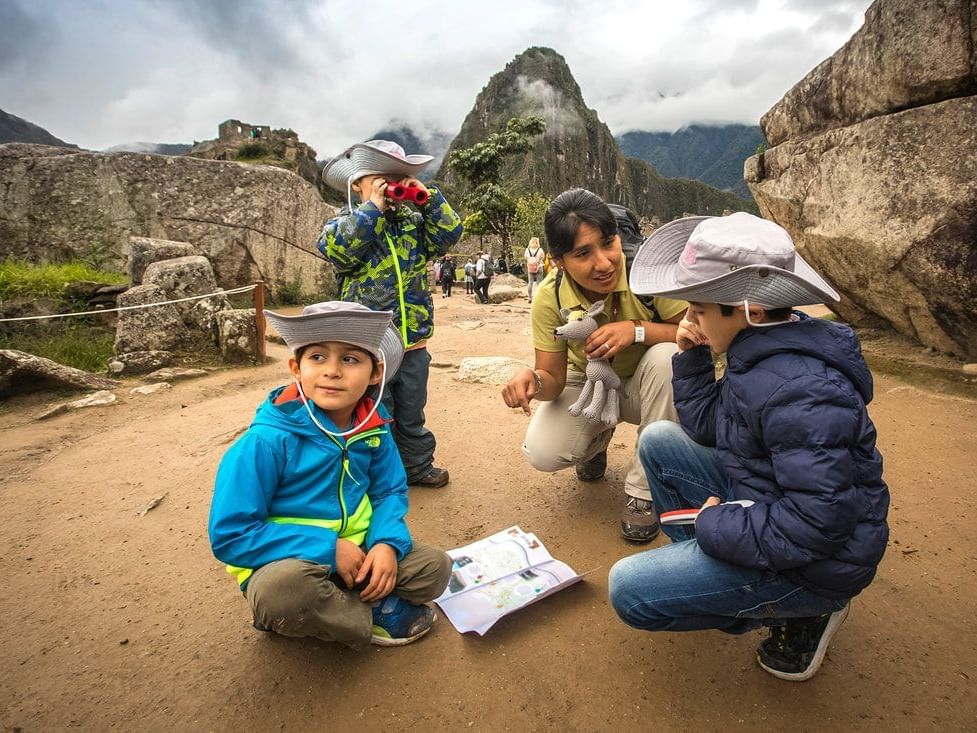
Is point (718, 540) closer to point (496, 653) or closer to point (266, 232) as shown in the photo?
point (496, 653)

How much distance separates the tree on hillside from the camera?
28.7 meters

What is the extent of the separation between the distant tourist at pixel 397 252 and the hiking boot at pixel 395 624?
44.7 inches

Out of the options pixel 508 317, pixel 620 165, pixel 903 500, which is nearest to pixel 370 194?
pixel 903 500

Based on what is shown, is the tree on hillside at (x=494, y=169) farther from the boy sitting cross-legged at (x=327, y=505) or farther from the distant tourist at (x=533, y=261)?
the boy sitting cross-legged at (x=327, y=505)

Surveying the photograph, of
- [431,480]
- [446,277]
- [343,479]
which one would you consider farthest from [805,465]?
[446,277]

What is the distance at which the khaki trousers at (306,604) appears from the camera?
60.9 inches

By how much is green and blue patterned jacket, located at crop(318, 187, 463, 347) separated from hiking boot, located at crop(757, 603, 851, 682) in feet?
6.50

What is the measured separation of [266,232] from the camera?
8156 mm

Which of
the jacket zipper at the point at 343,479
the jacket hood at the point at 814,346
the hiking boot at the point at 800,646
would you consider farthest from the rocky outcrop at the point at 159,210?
the hiking boot at the point at 800,646

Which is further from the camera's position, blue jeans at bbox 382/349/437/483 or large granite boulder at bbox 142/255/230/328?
large granite boulder at bbox 142/255/230/328

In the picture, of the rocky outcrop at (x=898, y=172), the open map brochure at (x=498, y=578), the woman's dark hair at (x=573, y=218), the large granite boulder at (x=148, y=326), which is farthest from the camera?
the large granite boulder at (x=148, y=326)

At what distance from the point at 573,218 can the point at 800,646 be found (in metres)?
1.66

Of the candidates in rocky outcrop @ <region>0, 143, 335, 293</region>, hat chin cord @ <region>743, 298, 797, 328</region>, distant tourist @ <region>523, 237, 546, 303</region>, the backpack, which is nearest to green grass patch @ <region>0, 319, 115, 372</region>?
rocky outcrop @ <region>0, 143, 335, 293</region>

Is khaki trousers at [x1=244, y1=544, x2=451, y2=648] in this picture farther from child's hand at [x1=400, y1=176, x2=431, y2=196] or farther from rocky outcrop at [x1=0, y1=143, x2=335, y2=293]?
rocky outcrop at [x1=0, y1=143, x2=335, y2=293]
